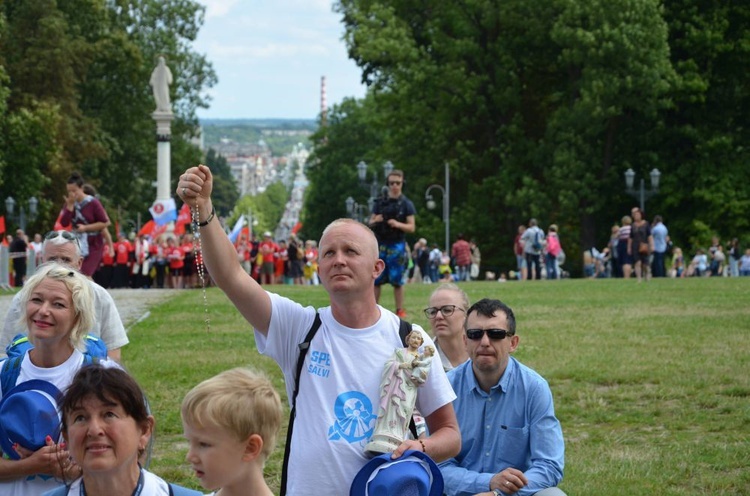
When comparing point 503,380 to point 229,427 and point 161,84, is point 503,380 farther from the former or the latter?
point 161,84

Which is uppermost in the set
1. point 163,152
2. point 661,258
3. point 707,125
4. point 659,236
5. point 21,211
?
point 707,125

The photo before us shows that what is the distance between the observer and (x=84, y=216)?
14.9 metres

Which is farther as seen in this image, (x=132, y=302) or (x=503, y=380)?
(x=132, y=302)

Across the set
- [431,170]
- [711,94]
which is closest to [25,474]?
[711,94]

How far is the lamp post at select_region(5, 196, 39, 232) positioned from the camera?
5153 cm

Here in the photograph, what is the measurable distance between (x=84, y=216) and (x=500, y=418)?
912 cm

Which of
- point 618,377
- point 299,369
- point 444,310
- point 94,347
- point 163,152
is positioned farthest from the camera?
point 163,152

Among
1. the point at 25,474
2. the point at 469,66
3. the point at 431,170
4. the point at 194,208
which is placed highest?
the point at 469,66

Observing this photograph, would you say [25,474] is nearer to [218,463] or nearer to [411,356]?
[218,463]

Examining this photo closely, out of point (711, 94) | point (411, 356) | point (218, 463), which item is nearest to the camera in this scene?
point (218, 463)

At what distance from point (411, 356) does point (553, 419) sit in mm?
1812

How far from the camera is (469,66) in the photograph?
50.7 meters

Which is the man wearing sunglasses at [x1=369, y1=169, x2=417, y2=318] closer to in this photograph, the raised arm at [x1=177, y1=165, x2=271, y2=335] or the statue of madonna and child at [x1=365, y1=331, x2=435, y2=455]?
the raised arm at [x1=177, y1=165, x2=271, y2=335]

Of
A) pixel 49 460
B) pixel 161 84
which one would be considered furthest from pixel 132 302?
pixel 161 84
